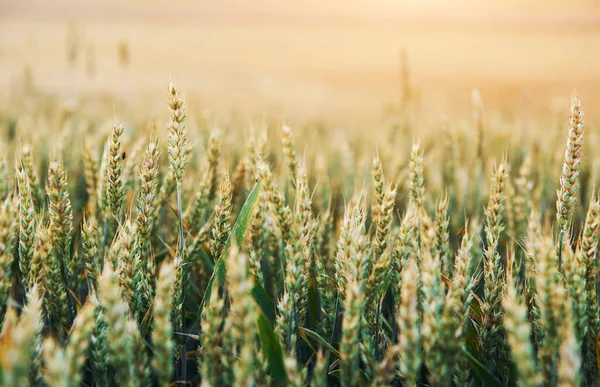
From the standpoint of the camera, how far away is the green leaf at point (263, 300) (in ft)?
5.00

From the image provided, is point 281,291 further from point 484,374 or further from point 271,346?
point 484,374

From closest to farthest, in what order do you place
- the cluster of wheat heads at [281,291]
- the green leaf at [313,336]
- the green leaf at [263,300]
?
the cluster of wheat heads at [281,291] → the green leaf at [313,336] → the green leaf at [263,300]

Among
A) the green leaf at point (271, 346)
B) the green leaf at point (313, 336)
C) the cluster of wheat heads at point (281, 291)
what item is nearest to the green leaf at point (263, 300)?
the cluster of wheat heads at point (281, 291)

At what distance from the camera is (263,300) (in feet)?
5.06

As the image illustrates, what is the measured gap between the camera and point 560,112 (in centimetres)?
392

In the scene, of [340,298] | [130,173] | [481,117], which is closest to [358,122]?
[481,117]

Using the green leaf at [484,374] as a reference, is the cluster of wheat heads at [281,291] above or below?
above

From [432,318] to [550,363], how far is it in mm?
354

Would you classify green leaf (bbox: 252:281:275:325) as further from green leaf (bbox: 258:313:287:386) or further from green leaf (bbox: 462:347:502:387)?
green leaf (bbox: 462:347:502:387)

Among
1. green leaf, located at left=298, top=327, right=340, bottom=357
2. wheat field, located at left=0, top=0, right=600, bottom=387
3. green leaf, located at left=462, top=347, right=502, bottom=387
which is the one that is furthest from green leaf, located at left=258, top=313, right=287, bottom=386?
green leaf, located at left=462, top=347, right=502, bottom=387

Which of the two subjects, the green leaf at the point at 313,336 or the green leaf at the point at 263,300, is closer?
the green leaf at the point at 313,336

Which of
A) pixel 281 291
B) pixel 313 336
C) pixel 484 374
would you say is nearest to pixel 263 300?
pixel 313 336

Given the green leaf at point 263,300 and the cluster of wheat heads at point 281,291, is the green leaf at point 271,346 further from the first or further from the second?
the green leaf at point 263,300

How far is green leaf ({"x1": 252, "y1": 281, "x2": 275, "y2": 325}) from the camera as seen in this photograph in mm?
1524
